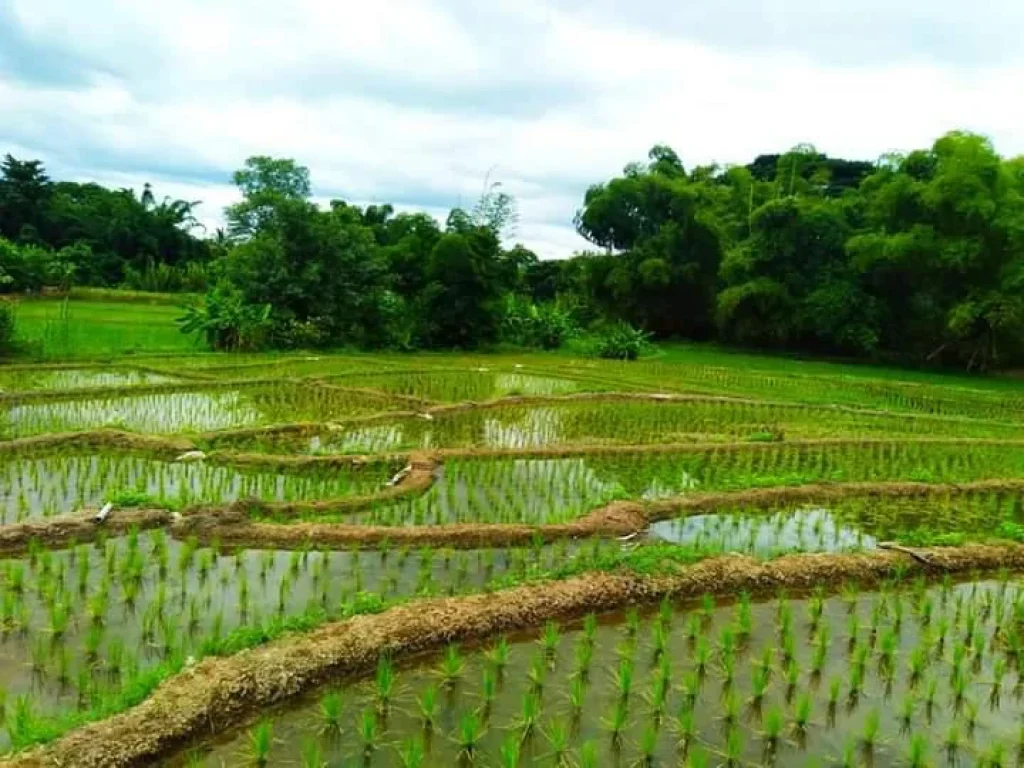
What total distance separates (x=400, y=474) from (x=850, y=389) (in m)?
11.1

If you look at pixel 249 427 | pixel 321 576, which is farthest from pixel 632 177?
pixel 321 576

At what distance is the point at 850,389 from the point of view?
51.4 ft

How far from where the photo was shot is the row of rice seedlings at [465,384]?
42.9 ft

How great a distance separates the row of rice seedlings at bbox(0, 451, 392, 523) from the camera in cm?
640

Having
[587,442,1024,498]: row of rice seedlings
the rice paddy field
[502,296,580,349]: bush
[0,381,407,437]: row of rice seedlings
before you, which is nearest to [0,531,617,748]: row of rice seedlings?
the rice paddy field

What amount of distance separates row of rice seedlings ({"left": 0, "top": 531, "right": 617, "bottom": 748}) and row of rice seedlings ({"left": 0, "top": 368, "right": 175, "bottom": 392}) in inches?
280

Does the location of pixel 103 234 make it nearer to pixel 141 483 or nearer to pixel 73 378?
pixel 73 378

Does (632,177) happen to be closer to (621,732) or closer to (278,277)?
(278,277)

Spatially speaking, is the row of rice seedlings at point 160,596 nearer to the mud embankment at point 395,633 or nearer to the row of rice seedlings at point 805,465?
the mud embankment at point 395,633

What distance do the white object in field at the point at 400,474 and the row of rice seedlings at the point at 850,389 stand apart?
24.3 feet

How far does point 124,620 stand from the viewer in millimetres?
4434

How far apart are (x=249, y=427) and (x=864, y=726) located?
7.42 m

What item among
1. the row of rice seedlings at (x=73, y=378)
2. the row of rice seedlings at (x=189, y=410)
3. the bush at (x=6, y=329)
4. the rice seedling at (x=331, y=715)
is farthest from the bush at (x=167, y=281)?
the rice seedling at (x=331, y=715)

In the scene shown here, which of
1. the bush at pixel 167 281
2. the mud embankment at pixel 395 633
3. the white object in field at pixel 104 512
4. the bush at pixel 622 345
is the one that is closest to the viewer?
the mud embankment at pixel 395 633
